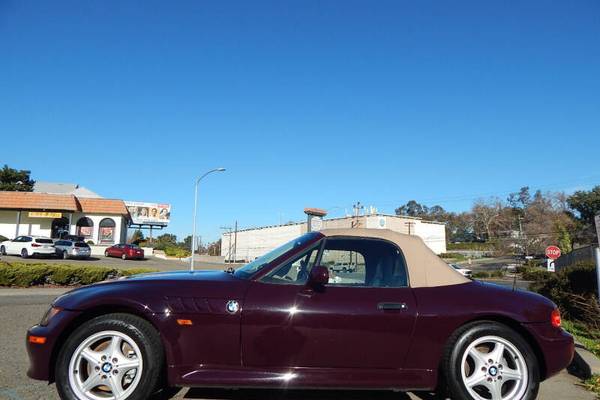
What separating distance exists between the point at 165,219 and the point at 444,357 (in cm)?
5937

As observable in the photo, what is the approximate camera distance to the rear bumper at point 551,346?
3.77 metres

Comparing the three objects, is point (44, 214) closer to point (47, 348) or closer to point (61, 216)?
point (61, 216)

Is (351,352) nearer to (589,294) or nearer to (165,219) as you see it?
(589,294)

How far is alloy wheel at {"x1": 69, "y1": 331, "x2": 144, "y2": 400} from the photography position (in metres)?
3.48

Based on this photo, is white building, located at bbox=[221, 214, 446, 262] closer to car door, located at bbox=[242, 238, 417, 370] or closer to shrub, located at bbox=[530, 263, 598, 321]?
shrub, located at bbox=[530, 263, 598, 321]

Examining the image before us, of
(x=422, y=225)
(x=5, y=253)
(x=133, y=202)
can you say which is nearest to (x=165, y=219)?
(x=133, y=202)

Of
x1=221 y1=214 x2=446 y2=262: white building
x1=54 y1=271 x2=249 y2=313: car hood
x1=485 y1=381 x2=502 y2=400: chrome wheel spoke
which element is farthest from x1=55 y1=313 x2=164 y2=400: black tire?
x1=221 y1=214 x2=446 y2=262: white building

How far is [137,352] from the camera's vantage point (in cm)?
352

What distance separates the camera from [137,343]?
11.5 feet

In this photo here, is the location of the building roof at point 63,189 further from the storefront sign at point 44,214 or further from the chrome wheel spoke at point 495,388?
the chrome wheel spoke at point 495,388

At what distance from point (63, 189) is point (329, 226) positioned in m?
38.8

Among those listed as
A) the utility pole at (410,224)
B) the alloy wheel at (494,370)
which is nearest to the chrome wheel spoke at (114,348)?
the alloy wheel at (494,370)

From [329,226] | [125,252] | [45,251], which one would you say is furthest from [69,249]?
[329,226]

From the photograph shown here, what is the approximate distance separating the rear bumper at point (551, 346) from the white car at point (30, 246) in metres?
33.2
